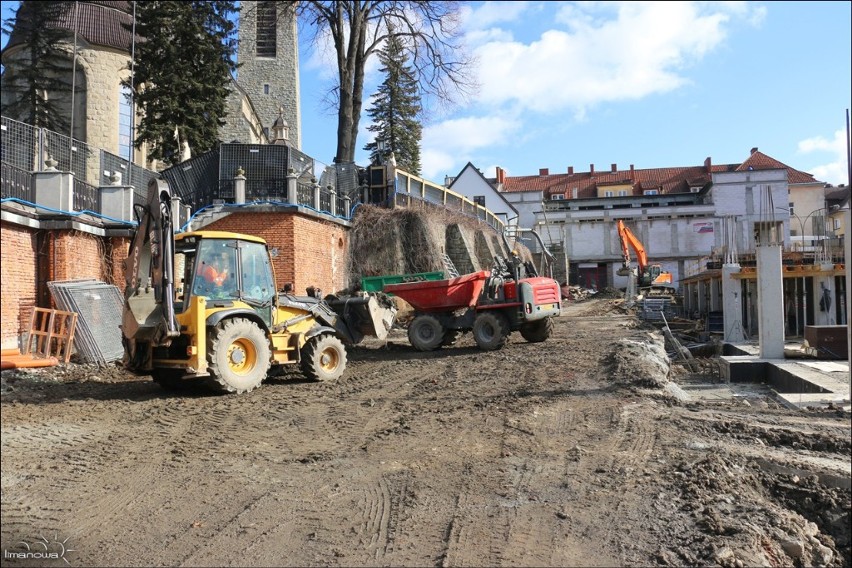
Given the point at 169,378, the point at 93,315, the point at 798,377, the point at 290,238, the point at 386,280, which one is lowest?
the point at 798,377

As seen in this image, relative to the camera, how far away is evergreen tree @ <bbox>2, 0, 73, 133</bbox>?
2192 cm

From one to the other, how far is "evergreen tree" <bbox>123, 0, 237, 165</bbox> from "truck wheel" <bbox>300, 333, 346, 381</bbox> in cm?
1642

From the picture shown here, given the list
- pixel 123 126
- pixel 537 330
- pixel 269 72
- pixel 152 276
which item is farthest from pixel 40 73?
→ pixel 269 72

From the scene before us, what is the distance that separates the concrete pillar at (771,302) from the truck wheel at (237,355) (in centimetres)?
1016

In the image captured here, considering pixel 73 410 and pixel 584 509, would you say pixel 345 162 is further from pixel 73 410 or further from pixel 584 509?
pixel 584 509

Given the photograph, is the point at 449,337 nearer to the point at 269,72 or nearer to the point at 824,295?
the point at 824,295

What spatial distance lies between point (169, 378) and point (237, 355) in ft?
4.19

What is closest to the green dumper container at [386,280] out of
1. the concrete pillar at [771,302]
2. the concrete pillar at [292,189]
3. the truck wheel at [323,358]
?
the concrete pillar at [292,189]

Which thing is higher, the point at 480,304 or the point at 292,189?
the point at 292,189

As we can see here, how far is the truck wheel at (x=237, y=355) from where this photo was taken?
914 cm

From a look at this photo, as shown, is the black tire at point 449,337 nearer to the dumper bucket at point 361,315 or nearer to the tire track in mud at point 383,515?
the dumper bucket at point 361,315

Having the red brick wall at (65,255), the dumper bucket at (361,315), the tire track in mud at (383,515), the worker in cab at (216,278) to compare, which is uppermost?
the red brick wall at (65,255)

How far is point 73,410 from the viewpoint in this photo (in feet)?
25.0

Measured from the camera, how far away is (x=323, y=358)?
11.2 m
